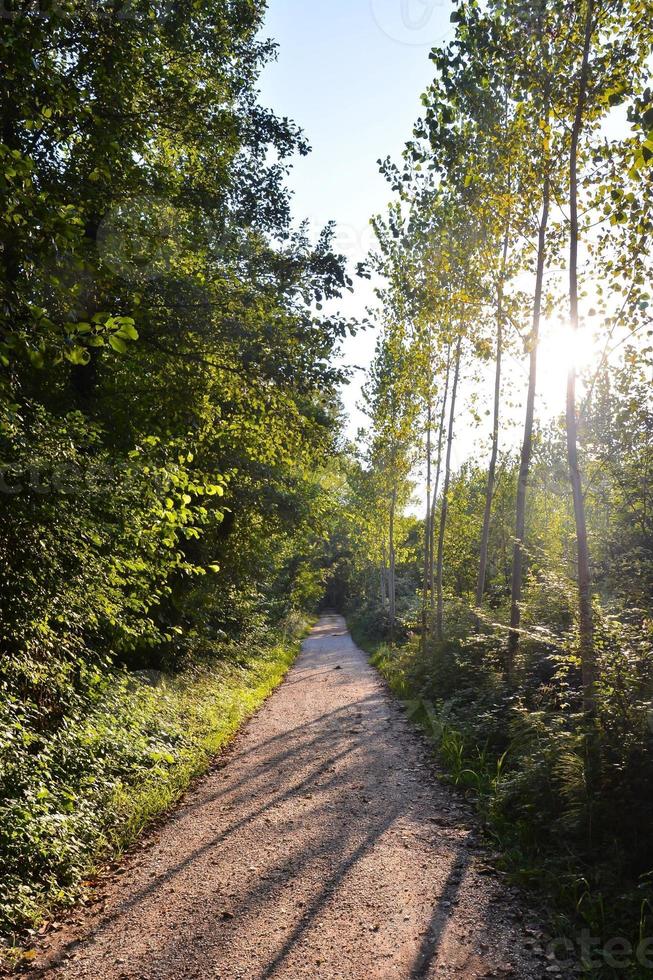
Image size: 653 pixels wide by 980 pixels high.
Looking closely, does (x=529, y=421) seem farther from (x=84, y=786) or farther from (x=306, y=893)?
(x=84, y=786)

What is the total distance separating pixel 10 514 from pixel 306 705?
10.6m

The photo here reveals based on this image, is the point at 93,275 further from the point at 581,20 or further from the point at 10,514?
the point at 581,20

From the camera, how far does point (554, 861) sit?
5.01 m

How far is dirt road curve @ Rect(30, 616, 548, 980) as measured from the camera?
13.5 feet

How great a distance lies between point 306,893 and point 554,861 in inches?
85.2

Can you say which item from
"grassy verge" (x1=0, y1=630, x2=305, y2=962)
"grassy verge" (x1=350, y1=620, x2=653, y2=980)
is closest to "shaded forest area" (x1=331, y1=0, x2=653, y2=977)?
"grassy verge" (x1=350, y1=620, x2=653, y2=980)

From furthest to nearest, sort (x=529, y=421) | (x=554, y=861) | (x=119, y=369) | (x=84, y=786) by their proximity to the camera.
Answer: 1. (x=529, y=421)
2. (x=119, y=369)
3. (x=84, y=786)
4. (x=554, y=861)

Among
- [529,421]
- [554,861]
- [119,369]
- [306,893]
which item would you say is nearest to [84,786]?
[306,893]

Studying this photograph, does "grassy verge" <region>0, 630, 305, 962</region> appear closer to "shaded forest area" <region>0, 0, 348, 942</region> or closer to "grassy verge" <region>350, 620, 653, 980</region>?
"shaded forest area" <region>0, 0, 348, 942</region>

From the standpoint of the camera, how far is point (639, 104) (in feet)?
17.3

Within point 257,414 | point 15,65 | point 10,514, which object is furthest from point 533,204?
point 10,514

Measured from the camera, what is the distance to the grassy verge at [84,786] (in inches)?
185

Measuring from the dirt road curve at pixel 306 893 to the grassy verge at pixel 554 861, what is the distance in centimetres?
30

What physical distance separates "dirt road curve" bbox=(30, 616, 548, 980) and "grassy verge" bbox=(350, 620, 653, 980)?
0.30 m
